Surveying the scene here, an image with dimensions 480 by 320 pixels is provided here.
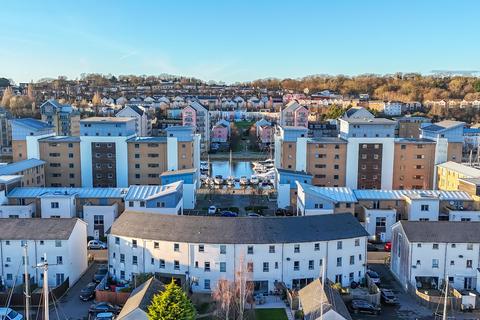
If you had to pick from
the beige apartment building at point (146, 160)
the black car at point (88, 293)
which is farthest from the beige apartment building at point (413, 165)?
the black car at point (88, 293)

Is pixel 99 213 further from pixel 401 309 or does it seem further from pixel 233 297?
pixel 401 309

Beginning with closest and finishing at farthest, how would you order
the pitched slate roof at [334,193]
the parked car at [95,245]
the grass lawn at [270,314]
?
the grass lawn at [270,314] < the parked car at [95,245] < the pitched slate roof at [334,193]

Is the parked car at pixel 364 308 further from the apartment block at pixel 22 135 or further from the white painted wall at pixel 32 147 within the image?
the apartment block at pixel 22 135

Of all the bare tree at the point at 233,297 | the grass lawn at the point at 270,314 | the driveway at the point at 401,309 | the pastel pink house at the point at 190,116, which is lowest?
the driveway at the point at 401,309

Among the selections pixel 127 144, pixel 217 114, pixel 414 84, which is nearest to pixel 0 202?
pixel 127 144

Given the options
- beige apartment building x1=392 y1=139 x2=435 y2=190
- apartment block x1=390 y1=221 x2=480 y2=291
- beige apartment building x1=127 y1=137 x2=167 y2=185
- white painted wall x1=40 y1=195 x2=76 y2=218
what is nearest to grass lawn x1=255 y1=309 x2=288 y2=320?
apartment block x1=390 y1=221 x2=480 y2=291

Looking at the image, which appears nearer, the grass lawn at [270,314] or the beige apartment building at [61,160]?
the grass lawn at [270,314]

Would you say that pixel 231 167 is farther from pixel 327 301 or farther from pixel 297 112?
pixel 327 301
